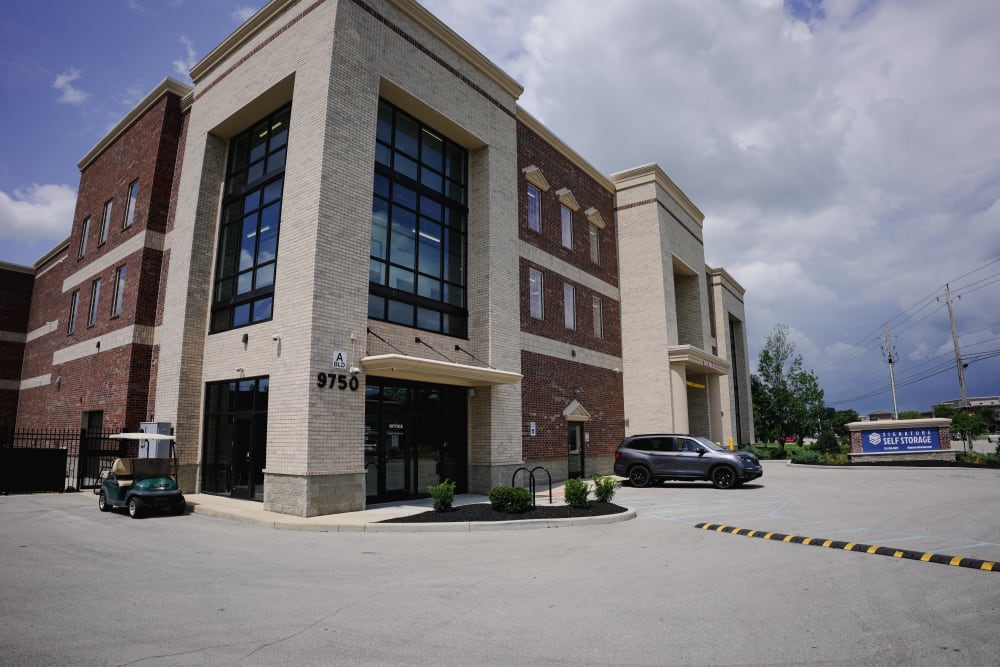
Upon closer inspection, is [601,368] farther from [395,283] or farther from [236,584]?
[236,584]

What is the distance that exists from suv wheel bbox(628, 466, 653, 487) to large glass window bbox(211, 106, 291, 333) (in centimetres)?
1299

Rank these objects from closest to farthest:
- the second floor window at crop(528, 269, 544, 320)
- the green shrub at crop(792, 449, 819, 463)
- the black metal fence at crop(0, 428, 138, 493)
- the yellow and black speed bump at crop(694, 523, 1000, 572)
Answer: the yellow and black speed bump at crop(694, 523, 1000, 572) → the black metal fence at crop(0, 428, 138, 493) → the second floor window at crop(528, 269, 544, 320) → the green shrub at crop(792, 449, 819, 463)

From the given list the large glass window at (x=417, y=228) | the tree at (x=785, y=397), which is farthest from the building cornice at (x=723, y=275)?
the large glass window at (x=417, y=228)

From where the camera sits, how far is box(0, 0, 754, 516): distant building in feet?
44.9

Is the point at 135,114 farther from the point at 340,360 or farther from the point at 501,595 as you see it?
the point at 501,595

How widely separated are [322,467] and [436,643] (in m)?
8.41

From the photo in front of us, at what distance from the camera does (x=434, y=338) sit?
16734mm

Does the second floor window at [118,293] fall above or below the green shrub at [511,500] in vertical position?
above

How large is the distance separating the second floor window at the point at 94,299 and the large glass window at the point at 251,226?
301 inches

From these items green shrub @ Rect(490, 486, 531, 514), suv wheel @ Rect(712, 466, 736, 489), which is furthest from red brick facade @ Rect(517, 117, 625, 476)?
green shrub @ Rect(490, 486, 531, 514)

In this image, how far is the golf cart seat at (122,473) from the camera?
44.5ft

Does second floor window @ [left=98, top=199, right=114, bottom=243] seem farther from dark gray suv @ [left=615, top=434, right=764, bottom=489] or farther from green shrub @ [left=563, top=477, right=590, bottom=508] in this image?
dark gray suv @ [left=615, top=434, right=764, bottom=489]

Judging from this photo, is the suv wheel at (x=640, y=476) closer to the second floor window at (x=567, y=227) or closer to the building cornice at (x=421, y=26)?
the second floor window at (x=567, y=227)

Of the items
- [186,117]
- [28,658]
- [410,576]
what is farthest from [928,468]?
[186,117]
